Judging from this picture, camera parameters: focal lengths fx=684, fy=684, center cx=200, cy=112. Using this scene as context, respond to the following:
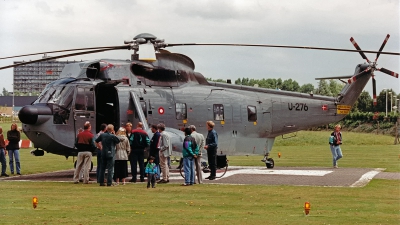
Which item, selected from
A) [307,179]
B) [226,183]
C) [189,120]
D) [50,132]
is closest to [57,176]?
[50,132]

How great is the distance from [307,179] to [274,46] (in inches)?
229

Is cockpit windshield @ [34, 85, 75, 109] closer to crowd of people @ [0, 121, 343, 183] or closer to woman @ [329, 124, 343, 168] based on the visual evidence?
crowd of people @ [0, 121, 343, 183]

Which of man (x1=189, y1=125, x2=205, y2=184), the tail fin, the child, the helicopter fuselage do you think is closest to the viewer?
the child

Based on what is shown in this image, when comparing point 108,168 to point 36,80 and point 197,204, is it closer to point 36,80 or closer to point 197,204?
point 197,204

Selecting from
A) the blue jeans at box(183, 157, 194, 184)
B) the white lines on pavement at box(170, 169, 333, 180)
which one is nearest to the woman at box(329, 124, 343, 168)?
the white lines on pavement at box(170, 169, 333, 180)

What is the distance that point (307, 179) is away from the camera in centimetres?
2378

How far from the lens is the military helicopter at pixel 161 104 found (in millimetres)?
24312

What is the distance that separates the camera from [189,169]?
21.8 metres

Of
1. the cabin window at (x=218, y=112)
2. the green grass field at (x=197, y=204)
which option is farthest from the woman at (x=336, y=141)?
the green grass field at (x=197, y=204)

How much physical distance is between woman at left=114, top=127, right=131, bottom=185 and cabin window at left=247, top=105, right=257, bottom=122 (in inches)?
332

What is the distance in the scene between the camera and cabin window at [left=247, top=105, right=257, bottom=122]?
2964 centimetres

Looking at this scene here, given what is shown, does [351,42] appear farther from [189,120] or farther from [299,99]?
[189,120]

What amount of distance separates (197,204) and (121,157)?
21.1ft

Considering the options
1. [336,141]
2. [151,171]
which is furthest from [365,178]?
[151,171]
